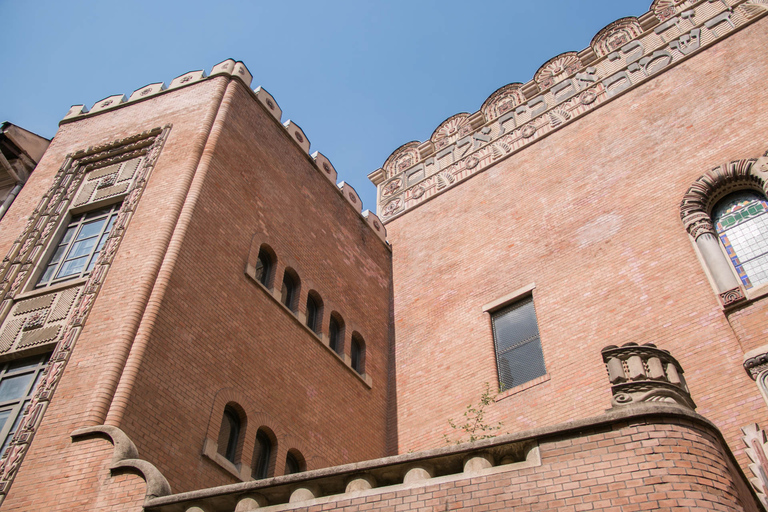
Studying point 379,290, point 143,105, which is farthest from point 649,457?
point 143,105

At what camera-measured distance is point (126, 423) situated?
780 centimetres

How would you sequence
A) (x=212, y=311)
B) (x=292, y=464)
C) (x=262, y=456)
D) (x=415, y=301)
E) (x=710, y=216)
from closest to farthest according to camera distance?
(x=262, y=456), (x=212, y=311), (x=292, y=464), (x=710, y=216), (x=415, y=301)

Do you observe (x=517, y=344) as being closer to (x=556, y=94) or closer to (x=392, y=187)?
(x=556, y=94)

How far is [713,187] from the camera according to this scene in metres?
10.9

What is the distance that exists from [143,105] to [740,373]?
10.7 m

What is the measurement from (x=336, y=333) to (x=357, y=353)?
22.7 inches

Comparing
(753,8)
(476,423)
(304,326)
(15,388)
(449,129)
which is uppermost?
(449,129)

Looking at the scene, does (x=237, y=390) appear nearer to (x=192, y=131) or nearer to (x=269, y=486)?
(x=269, y=486)

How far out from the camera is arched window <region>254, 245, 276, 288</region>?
1154 centimetres

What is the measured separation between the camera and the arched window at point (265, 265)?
11.5 m

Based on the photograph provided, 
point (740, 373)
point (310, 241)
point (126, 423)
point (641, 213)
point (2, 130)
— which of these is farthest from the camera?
point (2, 130)

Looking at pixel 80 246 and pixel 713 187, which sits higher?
pixel 713 187

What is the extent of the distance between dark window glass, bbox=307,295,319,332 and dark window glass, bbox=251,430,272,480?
2786mm

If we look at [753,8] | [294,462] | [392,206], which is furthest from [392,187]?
[294,462]
